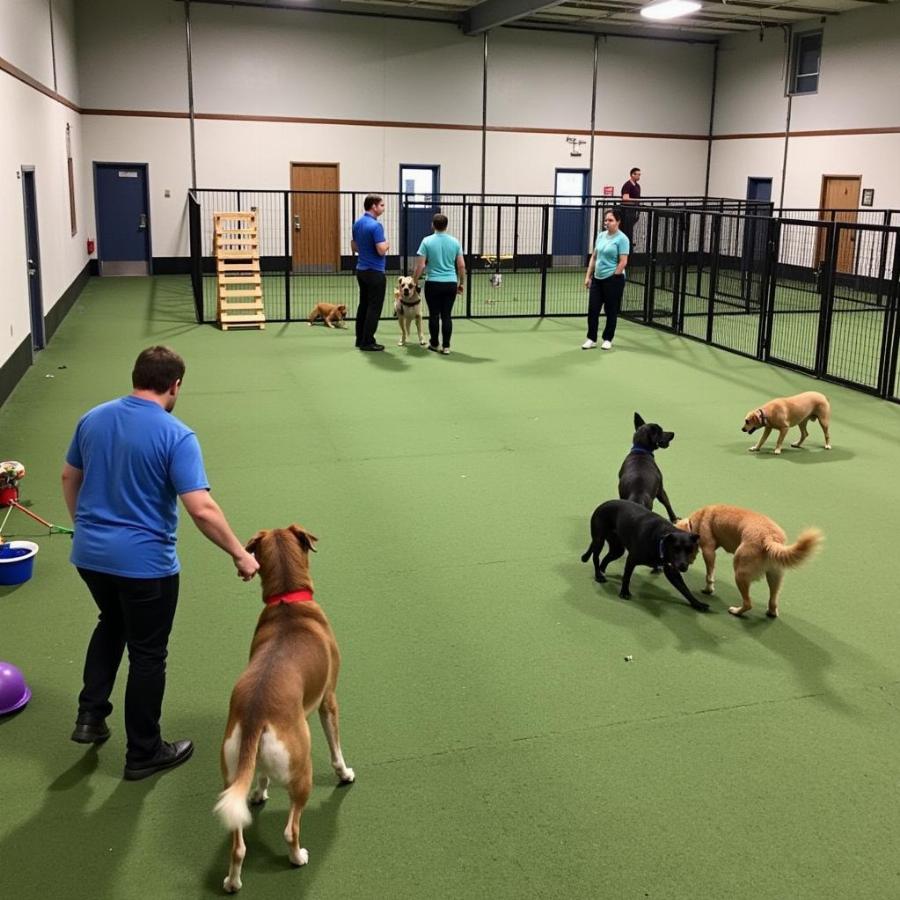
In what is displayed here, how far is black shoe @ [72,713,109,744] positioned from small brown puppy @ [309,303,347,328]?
11104 mm

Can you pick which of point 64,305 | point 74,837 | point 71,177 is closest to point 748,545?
point 74,837

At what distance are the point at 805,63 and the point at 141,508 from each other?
2210 cm

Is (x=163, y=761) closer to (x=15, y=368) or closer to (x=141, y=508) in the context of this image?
(x=141, y=508)

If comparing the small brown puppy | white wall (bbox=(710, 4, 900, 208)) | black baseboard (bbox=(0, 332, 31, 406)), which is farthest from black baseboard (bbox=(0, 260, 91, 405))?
white wall (bbox=(710, 4, 900, 208))

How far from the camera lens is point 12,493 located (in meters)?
6.24

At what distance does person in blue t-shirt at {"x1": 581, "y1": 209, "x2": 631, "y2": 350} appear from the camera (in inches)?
476

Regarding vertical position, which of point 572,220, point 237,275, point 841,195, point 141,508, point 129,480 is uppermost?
point 841,195

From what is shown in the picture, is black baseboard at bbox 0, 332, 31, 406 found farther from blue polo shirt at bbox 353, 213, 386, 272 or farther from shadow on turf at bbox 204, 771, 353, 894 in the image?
shadow on turf at bbox 204, 771, 353, 894

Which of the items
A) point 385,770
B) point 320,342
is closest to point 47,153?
point 320,342

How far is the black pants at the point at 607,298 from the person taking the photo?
1237 centimetres

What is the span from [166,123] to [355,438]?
14.3 m

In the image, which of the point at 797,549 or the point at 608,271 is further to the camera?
the point at 608,271

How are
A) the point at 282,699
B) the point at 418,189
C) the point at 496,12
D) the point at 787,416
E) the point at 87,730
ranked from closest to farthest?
the point at 282,699 < the point at 87,730 < the point at 787,416 < the point at 496,12 < the point at 418,189

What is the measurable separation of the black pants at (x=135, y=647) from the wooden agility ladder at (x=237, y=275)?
1089 centimetres
